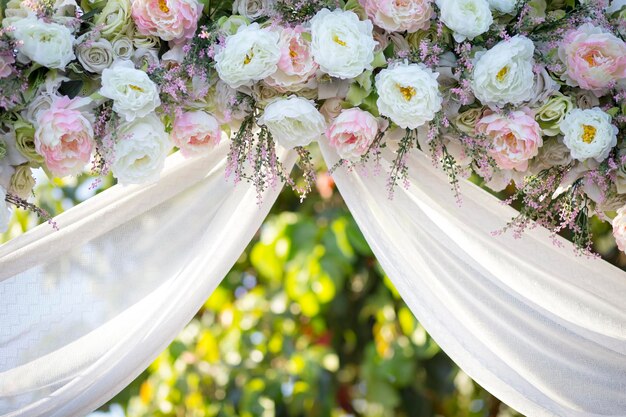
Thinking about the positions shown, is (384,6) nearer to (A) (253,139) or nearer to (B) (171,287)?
(A) (253,139)

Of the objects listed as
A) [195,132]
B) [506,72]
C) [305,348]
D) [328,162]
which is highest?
[506,72]

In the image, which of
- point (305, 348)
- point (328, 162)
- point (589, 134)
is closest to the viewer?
point (589, 134)

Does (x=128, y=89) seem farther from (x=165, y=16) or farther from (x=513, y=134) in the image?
(x=513, y=134)

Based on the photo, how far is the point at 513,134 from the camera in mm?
1816

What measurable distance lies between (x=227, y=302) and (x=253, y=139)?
1.80m

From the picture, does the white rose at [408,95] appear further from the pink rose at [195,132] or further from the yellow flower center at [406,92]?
the pink rose at [195,132]

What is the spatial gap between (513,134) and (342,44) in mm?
389

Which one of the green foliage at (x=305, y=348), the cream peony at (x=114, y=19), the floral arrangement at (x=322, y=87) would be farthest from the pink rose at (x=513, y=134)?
the green foliage at (x=305, y=348)

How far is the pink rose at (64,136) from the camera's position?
173cm

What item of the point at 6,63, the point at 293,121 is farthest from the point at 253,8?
the point at 6,63

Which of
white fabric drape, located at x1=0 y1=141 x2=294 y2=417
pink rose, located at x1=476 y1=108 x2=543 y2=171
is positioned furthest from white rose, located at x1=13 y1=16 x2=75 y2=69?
pink rose, located at x1=476 y1=108 x2=543 y2=171

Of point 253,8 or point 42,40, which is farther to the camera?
point 253,8

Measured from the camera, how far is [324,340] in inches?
137

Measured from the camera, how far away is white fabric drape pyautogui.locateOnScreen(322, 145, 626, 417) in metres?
2.00
